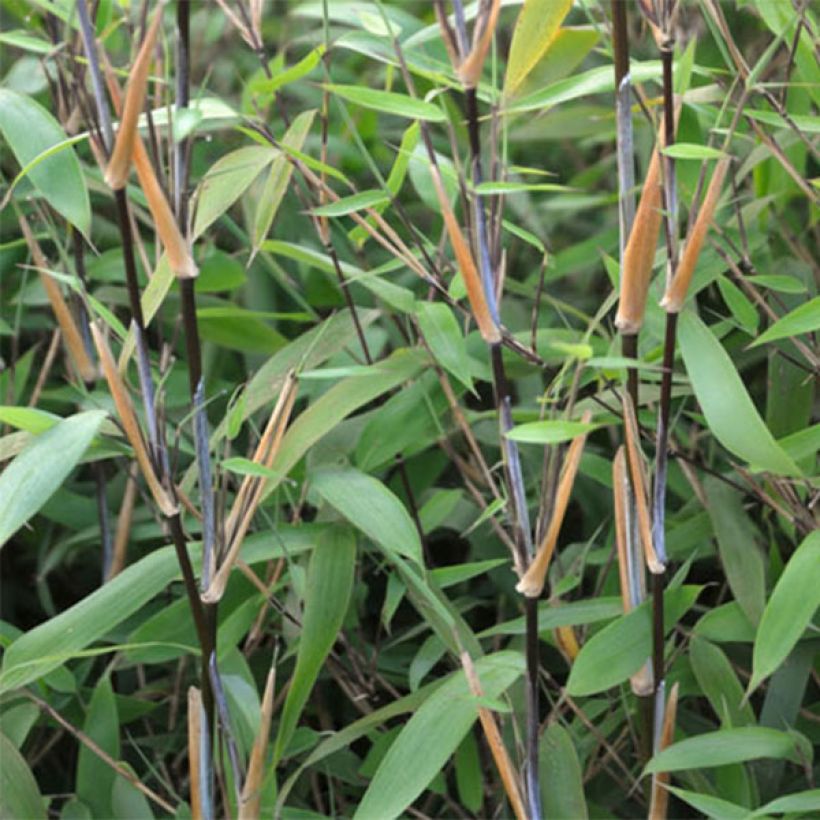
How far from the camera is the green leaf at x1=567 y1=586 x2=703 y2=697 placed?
57cm

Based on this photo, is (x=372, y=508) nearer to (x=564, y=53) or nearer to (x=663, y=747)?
(x=663, y=747)

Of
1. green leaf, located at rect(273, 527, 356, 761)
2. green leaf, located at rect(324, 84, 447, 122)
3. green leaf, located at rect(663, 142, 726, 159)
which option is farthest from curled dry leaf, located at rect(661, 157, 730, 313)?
green leaf, located at rect(273, 527, 356, 761)

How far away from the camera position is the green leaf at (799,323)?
565 mm

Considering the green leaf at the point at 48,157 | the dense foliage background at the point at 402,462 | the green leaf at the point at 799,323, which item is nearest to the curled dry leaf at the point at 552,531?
the dense foliage background at the point at 402,462

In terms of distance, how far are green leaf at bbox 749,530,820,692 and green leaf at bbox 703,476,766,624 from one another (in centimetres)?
9

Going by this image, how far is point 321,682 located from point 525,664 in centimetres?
24

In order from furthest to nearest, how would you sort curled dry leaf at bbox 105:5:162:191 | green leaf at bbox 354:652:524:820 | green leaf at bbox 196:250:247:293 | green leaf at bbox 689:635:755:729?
green leaf at bbox 196:250:247:293 → green leaf at bbox 689:635:755:729 → green leaf at bbox 354:652:524:820 → curled dry leaf at bbox 105:5:162:191

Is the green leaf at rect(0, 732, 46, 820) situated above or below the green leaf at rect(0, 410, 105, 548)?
below

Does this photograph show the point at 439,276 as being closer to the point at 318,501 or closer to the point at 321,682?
the point at 318,501

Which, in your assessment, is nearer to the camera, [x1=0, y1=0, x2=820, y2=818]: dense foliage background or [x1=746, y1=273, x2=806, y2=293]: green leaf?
[x1=0, y1=0, x2=820, y2=818]: dense foliage background

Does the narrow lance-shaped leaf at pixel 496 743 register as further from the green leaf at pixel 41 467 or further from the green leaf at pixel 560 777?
the green leaf at pixel 41 467

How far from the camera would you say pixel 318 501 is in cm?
71

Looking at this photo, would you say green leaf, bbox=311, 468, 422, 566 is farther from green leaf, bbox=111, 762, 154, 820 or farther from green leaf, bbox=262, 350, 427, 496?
green leaf, bbox=111, 762, 154, 820

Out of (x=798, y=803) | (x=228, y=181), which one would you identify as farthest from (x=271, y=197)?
(x=798, y=803)
